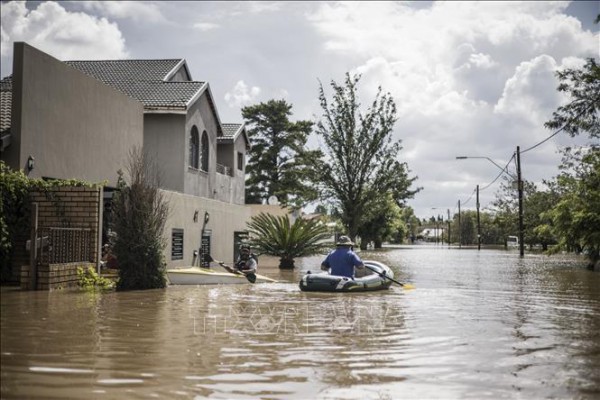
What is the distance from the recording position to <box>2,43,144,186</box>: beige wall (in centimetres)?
1554

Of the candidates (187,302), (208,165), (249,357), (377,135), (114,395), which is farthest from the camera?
(377,135)

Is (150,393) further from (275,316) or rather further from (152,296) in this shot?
(152,296)

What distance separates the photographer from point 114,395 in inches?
232

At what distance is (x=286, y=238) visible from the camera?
1134 inches

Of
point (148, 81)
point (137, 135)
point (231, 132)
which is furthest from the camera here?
point (231, 132)

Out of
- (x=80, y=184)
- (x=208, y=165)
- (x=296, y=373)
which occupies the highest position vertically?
(x=208, y=165)

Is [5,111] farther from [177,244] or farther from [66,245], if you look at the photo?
[177,244]

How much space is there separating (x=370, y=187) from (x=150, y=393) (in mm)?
38204

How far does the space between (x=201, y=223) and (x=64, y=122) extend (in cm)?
868

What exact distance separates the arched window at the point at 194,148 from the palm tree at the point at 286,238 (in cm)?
351

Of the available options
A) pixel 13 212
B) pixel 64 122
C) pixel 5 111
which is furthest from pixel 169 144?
pixel 13 212

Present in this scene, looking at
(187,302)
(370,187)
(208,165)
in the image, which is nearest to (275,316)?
(187,302)

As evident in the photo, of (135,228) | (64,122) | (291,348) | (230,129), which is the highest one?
(230,129)

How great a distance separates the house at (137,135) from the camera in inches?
630
